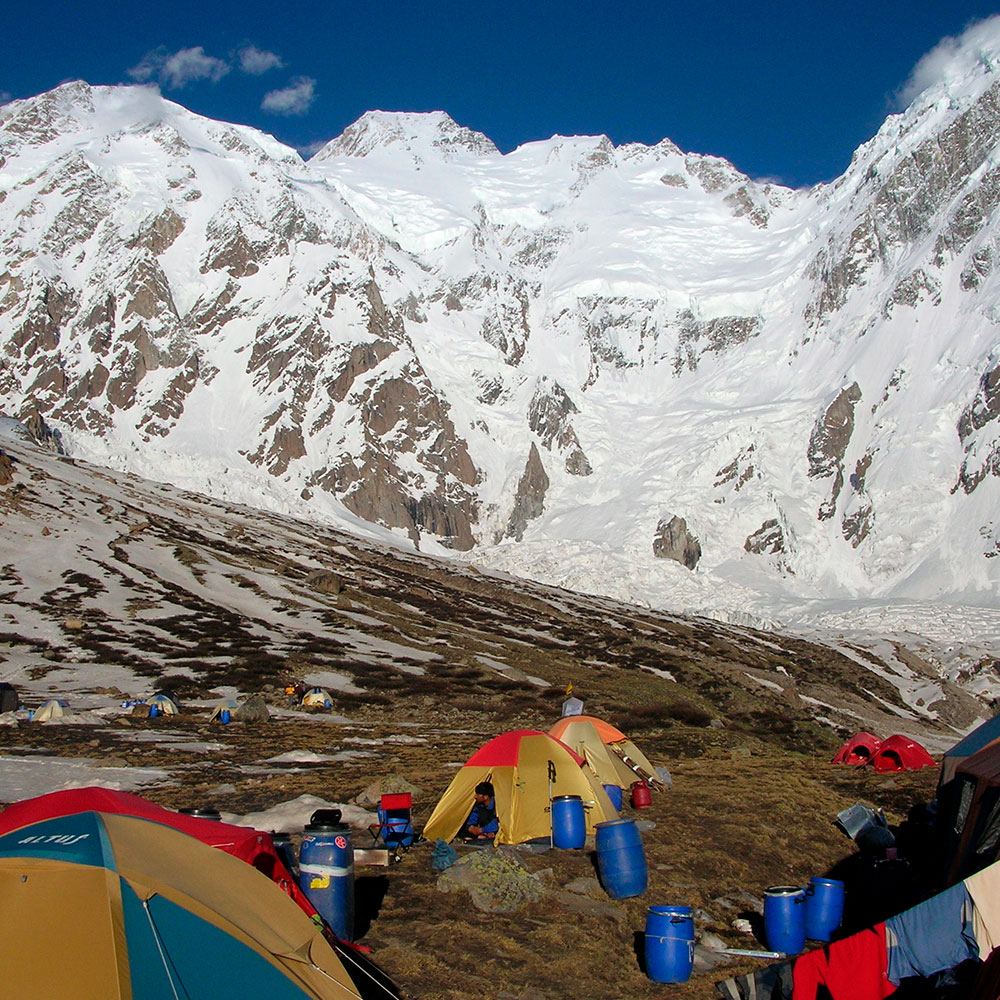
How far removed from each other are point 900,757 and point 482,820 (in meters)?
17.3

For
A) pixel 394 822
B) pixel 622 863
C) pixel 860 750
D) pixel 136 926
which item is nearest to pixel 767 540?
pixel 860 750

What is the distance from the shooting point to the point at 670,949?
13016 mm

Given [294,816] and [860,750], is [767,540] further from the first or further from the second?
[294,816]

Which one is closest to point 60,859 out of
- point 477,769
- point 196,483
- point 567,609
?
point 477,769

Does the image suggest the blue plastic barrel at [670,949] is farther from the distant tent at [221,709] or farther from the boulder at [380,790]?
the distant tent at [221,709]

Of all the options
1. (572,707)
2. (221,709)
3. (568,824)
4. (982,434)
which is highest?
(982,434)

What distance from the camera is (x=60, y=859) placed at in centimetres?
938

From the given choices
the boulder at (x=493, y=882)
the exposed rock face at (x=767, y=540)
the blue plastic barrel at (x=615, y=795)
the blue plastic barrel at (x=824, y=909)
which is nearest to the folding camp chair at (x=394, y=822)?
the boulder at (x=493, y=882)

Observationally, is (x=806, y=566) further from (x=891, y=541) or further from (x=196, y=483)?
(x=196, y=483)

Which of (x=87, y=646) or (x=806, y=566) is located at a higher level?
(x=806, y=566)

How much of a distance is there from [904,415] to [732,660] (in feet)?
400

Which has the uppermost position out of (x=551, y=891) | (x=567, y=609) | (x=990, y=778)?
(x=567, y=609)

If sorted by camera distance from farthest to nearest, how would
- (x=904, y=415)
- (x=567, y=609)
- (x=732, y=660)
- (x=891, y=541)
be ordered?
(x=904, y=415)
(x=891, y=541)
(x=567, y=609)
(x=732, y=660)

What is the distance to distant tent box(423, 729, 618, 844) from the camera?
19547mm
